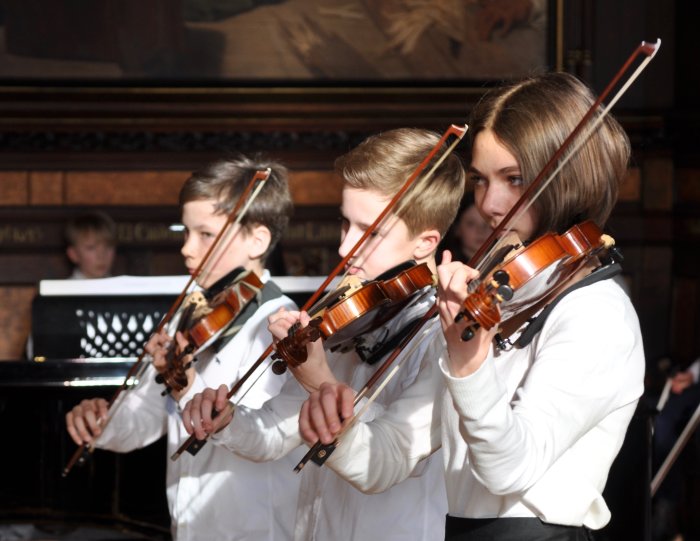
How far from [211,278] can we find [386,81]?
3791mm

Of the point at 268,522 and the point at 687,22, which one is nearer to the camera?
the point at 268,522

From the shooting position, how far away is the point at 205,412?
2.17 metres

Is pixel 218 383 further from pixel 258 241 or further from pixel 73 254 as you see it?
pixel 73 254

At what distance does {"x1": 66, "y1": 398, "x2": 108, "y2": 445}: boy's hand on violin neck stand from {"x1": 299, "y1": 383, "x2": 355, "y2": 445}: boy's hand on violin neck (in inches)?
44.7

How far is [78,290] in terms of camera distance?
12.2 feet

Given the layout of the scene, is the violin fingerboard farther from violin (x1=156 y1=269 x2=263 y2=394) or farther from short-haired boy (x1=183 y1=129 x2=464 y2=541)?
violin (x1=156 y1=269 x2=263 y2=394)

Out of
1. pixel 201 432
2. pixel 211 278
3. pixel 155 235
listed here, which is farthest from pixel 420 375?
pixel 155 235

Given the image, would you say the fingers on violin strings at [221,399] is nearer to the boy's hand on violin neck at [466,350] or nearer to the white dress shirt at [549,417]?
the white dress shirt at [549,417]

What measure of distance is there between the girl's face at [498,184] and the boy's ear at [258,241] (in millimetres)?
1167

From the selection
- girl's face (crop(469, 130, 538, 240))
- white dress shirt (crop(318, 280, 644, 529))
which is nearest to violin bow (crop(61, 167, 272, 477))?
girl's face (crop(469, 130, 538, 240))

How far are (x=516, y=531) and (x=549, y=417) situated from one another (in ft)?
0.68

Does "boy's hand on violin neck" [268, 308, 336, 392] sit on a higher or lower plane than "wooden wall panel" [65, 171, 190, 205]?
higher

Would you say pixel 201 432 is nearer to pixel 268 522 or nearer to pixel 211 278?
pixel 268 522

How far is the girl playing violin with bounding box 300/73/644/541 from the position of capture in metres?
1.57
